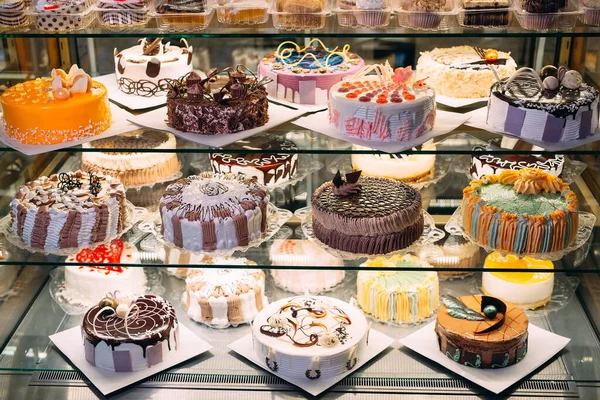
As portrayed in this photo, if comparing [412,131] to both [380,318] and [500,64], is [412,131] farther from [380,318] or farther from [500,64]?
[380,318]

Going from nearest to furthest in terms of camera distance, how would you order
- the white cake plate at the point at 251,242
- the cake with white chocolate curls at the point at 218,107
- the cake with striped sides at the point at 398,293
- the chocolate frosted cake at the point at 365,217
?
the cake with white chocolate curls at the point at 218,107, the chocolate frosted cake at the point at 365,217, the white cake plate at the point at 251,242, the cake with striped sides at the point at 398,293

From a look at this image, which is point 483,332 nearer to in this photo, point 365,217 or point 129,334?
point 365,217

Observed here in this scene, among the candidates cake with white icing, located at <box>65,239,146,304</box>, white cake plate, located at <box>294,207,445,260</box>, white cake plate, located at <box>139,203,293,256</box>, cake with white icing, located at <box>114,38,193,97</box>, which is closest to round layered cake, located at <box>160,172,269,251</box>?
white cake plate, located at <box>139,203,293,256</box>

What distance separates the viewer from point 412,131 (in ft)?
10.2

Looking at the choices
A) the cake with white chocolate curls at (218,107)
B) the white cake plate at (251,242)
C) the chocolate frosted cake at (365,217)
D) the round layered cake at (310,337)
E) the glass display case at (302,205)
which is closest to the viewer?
the glass display case at (302,205)

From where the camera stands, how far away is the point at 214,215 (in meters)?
3.49

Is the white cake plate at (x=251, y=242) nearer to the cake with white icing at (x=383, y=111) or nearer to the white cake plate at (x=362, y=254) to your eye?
the white cake plate at (x=362, y=254)

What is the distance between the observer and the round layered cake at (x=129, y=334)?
12.7 feet

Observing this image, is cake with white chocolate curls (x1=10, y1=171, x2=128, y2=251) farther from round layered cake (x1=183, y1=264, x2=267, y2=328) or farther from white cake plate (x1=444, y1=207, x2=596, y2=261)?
white cake plate (x1=444, y1=207, x2=596, y2=261)

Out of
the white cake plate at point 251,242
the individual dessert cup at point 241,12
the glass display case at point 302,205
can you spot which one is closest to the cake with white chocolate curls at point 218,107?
the glass display case at point 302,205

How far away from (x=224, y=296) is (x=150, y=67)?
1212 millimetres

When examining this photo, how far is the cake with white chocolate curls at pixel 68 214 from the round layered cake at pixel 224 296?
2.19ft

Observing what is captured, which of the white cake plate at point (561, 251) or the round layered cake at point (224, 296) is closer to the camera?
the white cake plate at point (561, 251)

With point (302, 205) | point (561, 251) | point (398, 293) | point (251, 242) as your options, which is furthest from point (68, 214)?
point (561, 251)
